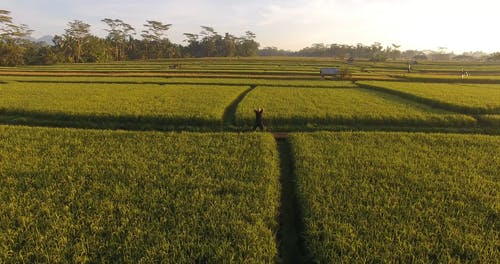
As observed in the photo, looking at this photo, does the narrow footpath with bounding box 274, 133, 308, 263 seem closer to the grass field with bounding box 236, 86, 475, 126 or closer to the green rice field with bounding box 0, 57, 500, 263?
the green rice field with bounding box 0, 57, 500, 263

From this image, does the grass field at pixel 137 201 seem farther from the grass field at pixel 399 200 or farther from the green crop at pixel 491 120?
the green crop at pixel 491 120

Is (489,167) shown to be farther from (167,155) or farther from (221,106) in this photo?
(221,106)

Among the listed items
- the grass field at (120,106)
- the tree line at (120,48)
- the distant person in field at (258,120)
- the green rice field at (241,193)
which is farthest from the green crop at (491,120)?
the tree line at (120,48)

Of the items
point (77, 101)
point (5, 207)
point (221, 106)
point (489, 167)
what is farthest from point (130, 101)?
point (489, 167)

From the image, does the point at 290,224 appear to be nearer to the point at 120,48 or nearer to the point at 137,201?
the point at 137,201

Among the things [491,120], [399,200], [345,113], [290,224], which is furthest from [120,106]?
[491,120]

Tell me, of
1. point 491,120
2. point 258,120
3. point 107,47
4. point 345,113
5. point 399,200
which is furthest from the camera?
point 107,47
